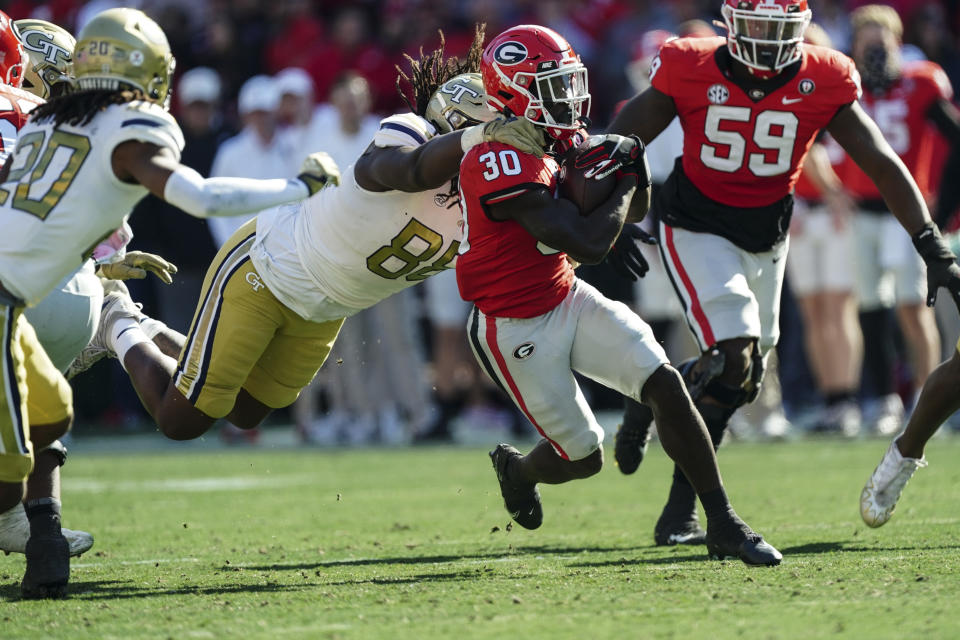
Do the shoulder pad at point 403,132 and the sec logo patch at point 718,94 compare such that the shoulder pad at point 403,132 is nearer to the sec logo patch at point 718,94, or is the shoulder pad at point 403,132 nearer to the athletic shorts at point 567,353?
the athletic shorts at point 567,353

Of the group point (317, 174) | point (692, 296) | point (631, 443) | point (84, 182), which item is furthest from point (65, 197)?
point (631, 443)

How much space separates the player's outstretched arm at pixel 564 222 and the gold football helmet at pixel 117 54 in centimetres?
114

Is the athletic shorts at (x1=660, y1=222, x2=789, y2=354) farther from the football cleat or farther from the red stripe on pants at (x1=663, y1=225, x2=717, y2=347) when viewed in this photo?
the football cleat

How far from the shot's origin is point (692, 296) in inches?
220

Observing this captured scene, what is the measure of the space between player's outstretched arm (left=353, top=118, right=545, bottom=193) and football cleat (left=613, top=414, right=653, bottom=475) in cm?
151

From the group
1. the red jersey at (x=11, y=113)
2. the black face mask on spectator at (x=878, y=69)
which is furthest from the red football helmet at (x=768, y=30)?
the black face mask on spectator at (x=878, y=69)

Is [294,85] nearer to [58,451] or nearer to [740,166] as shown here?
[740,166]

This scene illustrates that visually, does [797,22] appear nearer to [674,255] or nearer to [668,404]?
[674,255]

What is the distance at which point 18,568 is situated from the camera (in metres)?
5.29

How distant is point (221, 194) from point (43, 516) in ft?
4.44

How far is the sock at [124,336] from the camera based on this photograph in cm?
546

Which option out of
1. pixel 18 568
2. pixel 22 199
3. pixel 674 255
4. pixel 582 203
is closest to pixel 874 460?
pixel 674 255

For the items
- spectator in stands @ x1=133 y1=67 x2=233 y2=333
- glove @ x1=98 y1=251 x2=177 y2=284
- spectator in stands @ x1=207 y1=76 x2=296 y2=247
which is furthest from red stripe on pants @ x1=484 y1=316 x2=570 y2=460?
spectator in stands @ x1=133 y1=67 x2=233 y2=333

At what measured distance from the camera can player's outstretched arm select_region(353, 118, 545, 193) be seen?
181 inches
